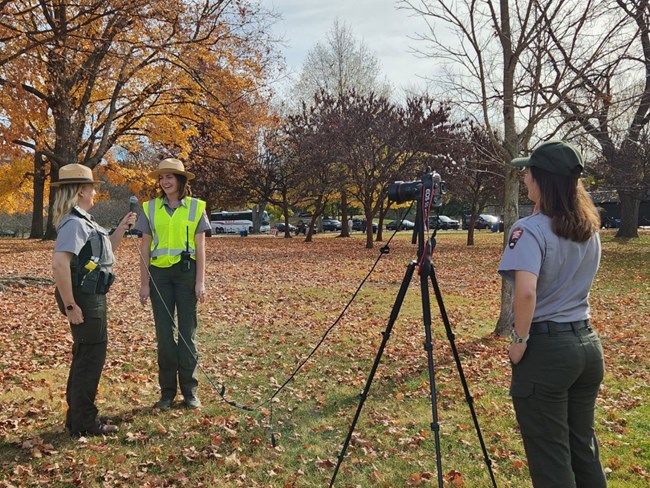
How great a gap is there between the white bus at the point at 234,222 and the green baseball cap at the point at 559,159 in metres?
53.4

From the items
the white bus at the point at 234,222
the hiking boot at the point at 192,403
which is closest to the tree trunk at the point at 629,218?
the hiking boot at the point at 192,403

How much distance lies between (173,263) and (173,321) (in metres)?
0.54

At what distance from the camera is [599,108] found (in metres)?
6.44

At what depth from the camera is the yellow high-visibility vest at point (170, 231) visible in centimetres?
454

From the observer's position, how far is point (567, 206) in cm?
239

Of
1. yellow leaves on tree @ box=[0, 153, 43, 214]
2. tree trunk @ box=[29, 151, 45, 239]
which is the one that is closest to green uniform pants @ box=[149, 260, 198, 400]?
yellow leaves on tree @ box=[0, 153, 43, 214]

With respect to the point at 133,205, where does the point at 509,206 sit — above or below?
above

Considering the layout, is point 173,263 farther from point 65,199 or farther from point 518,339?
point 518,339

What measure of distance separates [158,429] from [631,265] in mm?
16328

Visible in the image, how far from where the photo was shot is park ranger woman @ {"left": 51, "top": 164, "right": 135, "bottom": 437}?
3.71 metres

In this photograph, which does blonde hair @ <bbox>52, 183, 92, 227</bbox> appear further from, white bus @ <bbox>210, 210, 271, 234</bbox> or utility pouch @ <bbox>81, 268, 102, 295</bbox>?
white bus @ <bbox>210, 210, 271, 234</bbox>

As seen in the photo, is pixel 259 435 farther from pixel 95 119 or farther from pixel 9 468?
pixel 95 119

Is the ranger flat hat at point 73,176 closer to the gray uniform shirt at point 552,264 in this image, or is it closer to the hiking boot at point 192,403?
the hiking boot at point 192,403

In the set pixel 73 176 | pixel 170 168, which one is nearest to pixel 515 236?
pixel 170 168
